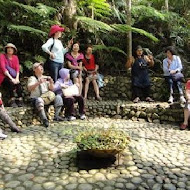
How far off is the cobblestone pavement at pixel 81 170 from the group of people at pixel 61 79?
2.40ft

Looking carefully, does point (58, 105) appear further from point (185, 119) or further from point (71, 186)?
point (71, 186)

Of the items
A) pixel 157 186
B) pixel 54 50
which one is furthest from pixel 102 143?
pixel 54 50

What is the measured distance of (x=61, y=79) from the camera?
670 cm

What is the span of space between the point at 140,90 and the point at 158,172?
4432mm

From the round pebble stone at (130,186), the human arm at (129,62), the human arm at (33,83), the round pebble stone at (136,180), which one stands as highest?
the human arm at (129,62)

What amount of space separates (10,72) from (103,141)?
11.4 feet

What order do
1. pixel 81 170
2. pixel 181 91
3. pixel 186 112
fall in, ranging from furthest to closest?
pixel 181 91 → pixel 186 112 → pixel 81 170

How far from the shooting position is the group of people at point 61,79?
6.24 metres

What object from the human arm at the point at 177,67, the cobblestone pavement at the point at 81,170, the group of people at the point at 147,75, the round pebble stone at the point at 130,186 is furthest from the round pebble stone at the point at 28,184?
→ the human arm at the point at 177,67

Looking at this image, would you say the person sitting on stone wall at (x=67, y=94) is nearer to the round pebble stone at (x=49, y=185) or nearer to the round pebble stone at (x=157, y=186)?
the round pebble stone at (x=49, y=185)

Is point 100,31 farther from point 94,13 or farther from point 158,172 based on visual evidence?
point 158,172

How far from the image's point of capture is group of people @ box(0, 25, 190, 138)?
6242 mm

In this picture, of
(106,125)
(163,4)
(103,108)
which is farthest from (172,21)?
(106,125)

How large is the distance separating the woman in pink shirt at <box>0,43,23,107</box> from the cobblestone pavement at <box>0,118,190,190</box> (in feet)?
4.47
